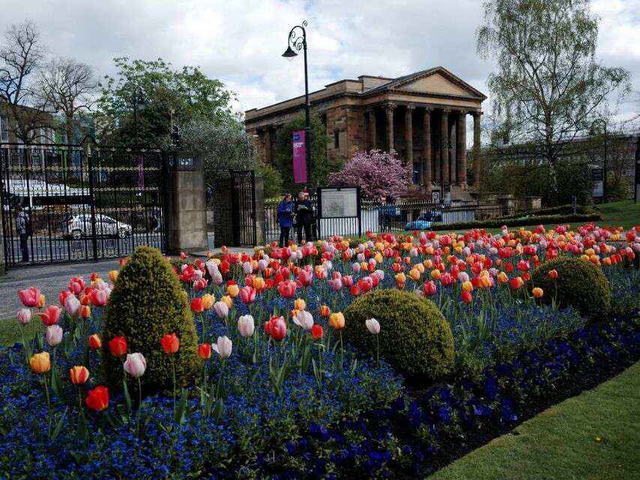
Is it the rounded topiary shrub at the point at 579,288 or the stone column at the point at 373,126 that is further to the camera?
the stone column at the point at 373,126

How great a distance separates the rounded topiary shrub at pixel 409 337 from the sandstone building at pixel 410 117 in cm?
6131

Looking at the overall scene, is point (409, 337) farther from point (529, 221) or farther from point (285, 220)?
point (529, 221)

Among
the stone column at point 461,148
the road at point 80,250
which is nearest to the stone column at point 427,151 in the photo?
the stone column at point 461,148

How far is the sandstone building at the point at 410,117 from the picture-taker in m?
67.5

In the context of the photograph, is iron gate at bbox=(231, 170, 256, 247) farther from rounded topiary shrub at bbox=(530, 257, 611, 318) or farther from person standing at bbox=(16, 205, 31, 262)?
rounded topiary shrub at bbox=(530, 257, 611, 318)

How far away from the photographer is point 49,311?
14.3 ft

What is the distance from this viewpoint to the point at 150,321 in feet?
12.6

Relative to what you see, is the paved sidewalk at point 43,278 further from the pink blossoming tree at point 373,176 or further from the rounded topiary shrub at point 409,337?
the pink blossoming tree at point 373,176

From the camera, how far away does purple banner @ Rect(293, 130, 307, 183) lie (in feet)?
76.6

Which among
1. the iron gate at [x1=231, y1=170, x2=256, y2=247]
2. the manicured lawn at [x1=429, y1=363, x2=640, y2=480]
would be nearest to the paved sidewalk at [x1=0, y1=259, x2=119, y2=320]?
the iron gate at [x1=231, y1=170, x2=256, y2=247]

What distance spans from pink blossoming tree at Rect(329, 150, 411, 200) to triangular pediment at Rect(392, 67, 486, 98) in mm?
9885

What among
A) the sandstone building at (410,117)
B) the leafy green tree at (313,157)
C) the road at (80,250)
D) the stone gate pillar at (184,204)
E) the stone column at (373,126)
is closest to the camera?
the road at (80,250)

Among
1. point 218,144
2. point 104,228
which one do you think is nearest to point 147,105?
point 218,144

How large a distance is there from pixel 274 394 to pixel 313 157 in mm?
52401
